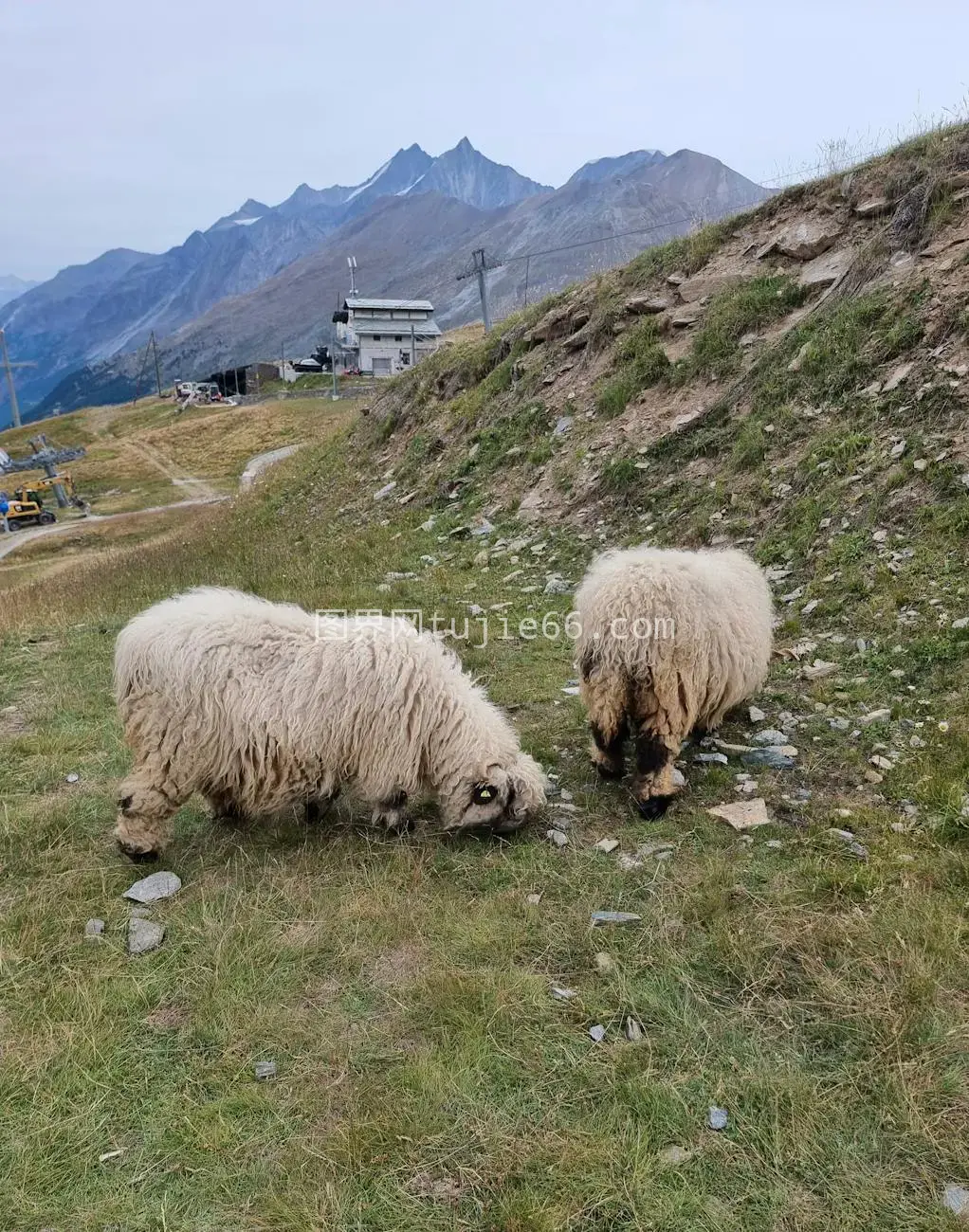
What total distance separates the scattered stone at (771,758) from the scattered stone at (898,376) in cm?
627

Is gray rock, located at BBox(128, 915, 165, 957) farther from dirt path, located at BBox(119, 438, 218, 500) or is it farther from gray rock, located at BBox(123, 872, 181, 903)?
dirt path, located at BBox(119, 438, 218, 500)

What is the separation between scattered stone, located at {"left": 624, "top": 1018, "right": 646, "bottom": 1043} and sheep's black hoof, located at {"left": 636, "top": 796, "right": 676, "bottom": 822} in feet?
6.30

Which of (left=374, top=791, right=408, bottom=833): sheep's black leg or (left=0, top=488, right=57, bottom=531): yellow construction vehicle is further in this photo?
(left=0, top=488, right=57, bottom=531): yellow construction vehicle

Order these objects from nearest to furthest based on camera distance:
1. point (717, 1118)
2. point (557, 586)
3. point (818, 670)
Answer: point (717, 1118) → point (818, 670) → point (557, 586)

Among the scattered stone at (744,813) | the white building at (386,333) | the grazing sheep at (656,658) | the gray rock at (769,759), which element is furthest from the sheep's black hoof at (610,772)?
the white building at (386,333)

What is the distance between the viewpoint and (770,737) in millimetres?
6180

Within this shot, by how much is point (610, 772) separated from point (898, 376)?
24.1 feet

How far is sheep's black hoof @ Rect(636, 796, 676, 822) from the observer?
5.45 meters

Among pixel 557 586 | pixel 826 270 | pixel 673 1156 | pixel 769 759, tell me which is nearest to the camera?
pixel 673 1156

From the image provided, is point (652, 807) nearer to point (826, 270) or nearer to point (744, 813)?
point (744, 813)

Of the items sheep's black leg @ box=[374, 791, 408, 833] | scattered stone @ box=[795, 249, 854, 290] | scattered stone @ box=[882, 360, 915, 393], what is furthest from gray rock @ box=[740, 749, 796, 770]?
scattered stone @ box=[795, 249, 854, 290]

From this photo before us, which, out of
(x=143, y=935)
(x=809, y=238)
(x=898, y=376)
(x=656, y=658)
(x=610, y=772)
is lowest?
(x=143, y=935)

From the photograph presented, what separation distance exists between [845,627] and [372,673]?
4.86 m

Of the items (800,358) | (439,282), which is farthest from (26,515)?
(439,282)
